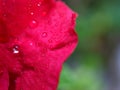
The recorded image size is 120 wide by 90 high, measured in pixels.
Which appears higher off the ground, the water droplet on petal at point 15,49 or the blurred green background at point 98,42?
the water droplet on petal at point 15,49

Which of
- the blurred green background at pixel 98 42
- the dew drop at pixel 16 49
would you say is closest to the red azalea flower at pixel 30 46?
the dew drop at pixel 16 49

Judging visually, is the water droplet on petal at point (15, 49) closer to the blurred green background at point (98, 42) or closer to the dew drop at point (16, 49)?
the dew drop at point (16, 49)

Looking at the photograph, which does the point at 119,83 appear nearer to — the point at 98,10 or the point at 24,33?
the point at 98,10

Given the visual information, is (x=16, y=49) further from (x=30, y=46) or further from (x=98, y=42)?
(x=98, y=42)

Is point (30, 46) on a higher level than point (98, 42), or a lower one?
higher

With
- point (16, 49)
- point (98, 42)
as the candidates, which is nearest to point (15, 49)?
point (16, 49)

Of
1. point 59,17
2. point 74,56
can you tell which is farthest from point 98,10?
point 59,17

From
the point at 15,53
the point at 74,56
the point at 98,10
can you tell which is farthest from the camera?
the point at 74,56
